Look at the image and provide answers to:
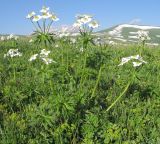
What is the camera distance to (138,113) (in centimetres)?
740

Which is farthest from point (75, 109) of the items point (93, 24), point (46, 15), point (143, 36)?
point (143, 36)

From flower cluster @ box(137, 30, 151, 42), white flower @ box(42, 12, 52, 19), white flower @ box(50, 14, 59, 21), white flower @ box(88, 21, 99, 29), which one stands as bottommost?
flower cluster @ box(137, 30, 151, 42)

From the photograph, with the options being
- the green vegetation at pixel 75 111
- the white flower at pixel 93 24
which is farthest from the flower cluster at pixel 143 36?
the white flower at pixel 93 24

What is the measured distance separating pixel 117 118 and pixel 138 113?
1.55 ft

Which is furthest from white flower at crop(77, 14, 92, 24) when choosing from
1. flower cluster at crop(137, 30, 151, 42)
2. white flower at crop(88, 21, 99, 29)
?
flower cluster at crop(137, 30, 151, 42)

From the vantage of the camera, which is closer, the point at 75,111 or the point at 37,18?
the point at 75,111

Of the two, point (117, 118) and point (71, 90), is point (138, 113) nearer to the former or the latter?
point (117, 118)

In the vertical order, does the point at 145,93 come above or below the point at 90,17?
below

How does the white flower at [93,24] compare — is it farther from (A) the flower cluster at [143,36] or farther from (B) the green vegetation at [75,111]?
(A) the flower cluster at [143,36]

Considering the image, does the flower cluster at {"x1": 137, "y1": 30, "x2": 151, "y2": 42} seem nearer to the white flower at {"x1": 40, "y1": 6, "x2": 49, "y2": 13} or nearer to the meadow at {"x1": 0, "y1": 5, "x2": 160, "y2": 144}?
the meadow at {"x1": 0, "y1": 5, "x2": 160, "y2": 144}

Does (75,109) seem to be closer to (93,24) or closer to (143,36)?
(93,24)

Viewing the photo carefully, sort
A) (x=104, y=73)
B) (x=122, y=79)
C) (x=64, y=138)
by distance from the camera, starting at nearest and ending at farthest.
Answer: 1. (x=64, y=138)
2. (x=122, y=79)
3. (x=104, y=73)

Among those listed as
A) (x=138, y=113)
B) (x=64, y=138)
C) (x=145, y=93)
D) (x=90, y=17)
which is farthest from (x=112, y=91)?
(x=64, y=138)

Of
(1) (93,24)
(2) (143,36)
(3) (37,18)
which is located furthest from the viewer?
(2) (143,36)
